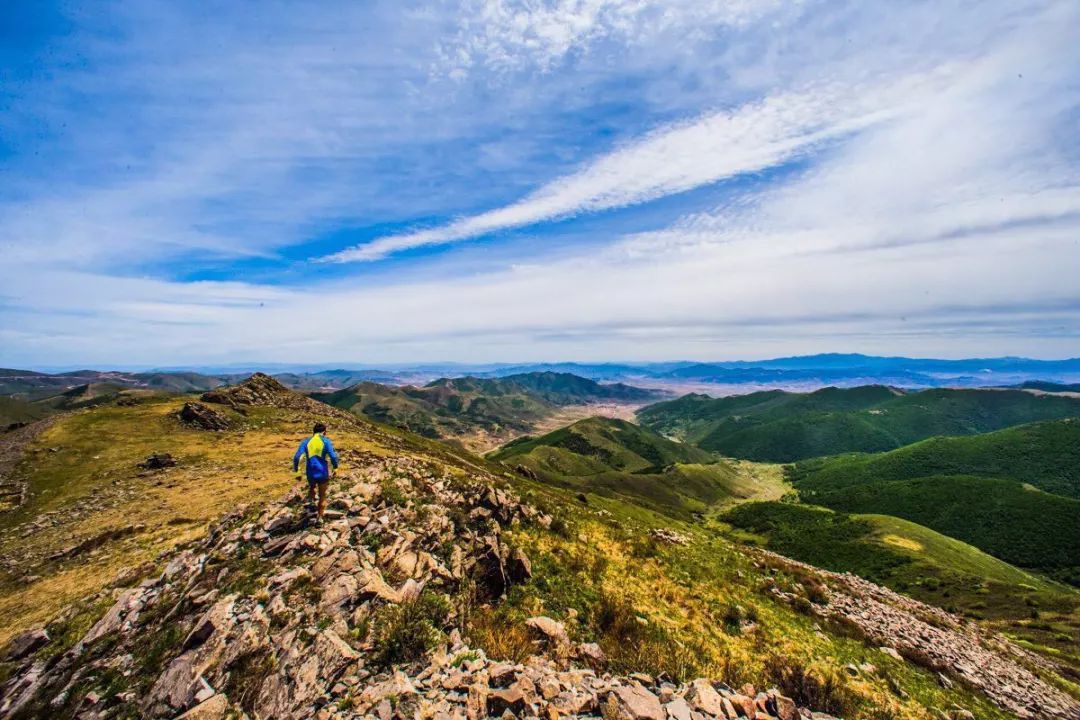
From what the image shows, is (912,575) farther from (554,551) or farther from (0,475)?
(0,475)

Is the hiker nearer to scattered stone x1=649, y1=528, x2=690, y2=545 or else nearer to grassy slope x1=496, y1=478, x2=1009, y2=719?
grassy slope x1=496, y1=478, x2=1009, y2=719

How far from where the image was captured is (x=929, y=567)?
88.8m

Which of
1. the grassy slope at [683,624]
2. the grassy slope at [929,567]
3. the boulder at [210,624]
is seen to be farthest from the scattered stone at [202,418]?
the grassy slope at [929,567]

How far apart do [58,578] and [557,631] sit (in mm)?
27234

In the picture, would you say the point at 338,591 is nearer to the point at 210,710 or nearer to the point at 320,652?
the point at 320,652

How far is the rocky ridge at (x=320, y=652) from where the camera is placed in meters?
9.86

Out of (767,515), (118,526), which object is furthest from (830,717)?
(767,515)

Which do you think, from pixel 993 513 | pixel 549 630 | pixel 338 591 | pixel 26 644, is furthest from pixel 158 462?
pixel 993 513

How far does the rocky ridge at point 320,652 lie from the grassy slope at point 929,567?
193ft

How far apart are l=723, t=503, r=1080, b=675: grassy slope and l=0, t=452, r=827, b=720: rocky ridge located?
59.0m

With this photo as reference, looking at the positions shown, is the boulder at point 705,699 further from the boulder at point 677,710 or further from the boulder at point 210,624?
the boulder at point 210,624

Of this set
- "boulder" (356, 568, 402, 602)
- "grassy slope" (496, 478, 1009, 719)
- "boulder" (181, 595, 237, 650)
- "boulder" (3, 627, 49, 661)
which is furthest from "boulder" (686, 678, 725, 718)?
"boulder" (3, 627, 49, 661)

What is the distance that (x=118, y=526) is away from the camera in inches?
1082

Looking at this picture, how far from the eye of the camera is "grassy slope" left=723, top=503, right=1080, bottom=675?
57.5 metres
